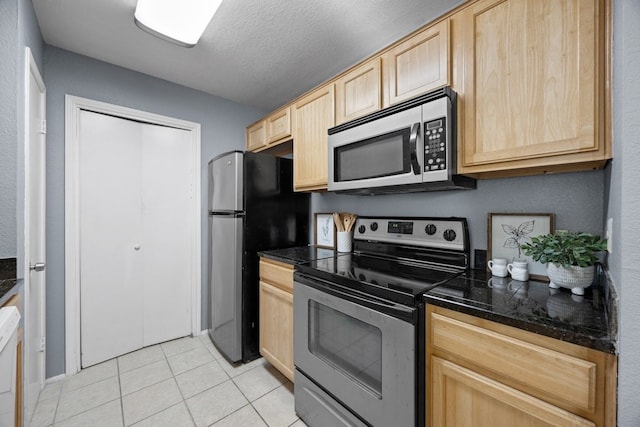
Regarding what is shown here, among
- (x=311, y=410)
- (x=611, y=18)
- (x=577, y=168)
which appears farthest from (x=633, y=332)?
(x=311, y=410)

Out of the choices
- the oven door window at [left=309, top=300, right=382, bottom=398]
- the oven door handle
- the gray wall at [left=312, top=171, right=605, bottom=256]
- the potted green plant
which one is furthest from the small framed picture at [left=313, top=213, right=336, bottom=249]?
the potted green plant

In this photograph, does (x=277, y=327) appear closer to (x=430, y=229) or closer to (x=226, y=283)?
(x=226, y=283)

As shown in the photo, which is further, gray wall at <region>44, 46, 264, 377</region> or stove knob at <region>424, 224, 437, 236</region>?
gray wall at <region>44, 46, 264, 377</region>

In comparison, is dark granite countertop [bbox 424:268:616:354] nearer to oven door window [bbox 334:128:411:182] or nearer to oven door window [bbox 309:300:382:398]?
oven door window [bbox 309:300:382:398]

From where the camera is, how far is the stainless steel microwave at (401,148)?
1.21 meters

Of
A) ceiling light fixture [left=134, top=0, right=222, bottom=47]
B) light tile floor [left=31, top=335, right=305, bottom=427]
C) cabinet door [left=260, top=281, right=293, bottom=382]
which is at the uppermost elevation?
ceiling light fixture [left=134, top=0, right=222, bottom=47]

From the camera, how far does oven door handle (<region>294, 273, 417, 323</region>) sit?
1035 millimetres

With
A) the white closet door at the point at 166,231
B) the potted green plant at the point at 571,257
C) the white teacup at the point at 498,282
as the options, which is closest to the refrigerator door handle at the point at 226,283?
the white closet door at the point at 166,231

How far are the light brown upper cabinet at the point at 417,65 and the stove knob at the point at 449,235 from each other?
777 mm

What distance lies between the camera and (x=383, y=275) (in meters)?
1.34

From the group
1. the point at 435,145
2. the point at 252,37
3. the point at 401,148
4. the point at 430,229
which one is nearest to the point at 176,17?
the point at 252,37

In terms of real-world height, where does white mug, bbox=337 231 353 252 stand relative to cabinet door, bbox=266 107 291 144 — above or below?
below

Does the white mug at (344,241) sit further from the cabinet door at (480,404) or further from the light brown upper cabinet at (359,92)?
the cabinet door at (480,404)

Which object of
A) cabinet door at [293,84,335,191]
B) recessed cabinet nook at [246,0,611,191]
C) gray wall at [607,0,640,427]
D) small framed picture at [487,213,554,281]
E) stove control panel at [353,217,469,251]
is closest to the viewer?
gray wall at [607,0,640,427]
